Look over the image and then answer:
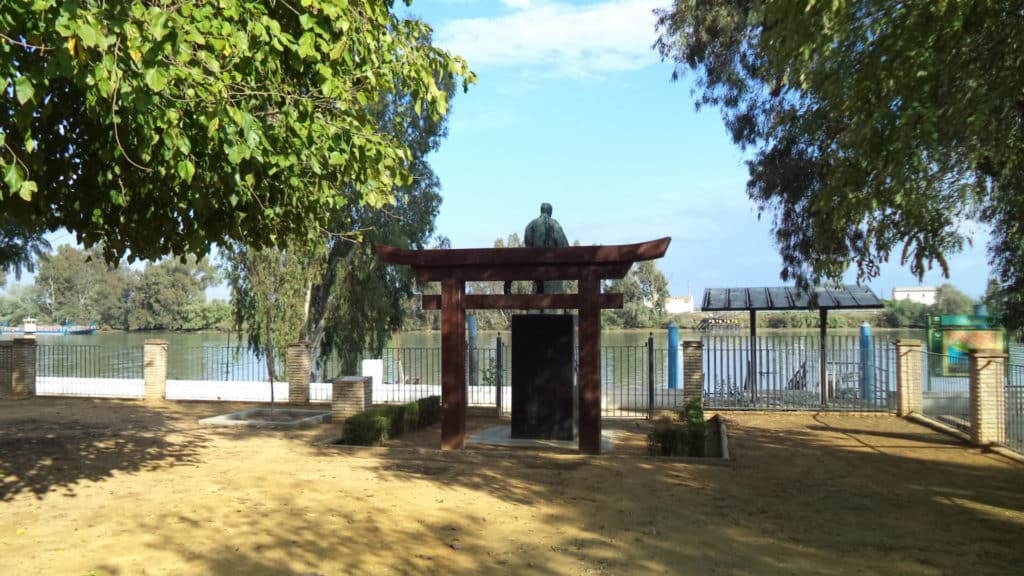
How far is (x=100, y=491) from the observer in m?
9.20

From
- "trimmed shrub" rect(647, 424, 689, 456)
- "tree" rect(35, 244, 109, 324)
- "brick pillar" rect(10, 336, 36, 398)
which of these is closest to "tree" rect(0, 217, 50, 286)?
"brick pillar" rect(10, 336, 36, 398)

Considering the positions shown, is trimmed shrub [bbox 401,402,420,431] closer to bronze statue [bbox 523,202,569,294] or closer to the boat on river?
bronze statue [bbox 523,202,569,294]

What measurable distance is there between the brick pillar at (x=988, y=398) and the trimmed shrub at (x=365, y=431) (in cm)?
987

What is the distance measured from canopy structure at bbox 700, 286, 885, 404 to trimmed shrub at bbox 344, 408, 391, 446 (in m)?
10.3

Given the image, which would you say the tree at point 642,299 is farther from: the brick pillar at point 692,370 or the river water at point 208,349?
the brick pillar at point 692,370

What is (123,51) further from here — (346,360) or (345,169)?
(346,360)

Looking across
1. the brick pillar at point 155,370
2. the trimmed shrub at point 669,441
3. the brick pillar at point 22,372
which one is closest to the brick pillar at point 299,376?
the brick pillar at point 155,370

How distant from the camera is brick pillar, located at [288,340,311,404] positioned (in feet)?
61.5

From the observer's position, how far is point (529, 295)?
1233cm

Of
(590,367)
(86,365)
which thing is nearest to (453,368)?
(590,367)

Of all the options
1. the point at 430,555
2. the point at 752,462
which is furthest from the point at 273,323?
the point at 430,555

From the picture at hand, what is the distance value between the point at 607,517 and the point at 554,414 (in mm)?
5431

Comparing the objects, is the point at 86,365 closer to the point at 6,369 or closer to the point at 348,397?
the point at 6,369

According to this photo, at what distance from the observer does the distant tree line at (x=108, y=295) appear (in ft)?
266
